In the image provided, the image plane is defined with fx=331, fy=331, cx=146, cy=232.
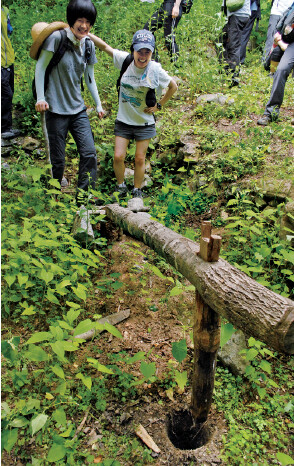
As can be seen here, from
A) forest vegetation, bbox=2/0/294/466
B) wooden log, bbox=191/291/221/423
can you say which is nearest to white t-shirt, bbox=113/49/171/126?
forest vegetation, bbox=2/0/294/466

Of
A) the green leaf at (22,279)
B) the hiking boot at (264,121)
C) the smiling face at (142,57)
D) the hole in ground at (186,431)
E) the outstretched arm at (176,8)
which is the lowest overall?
the hole in ground at (186,431)

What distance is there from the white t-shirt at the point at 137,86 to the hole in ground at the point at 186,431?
11.7ft

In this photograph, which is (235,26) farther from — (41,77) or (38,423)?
(38,423)

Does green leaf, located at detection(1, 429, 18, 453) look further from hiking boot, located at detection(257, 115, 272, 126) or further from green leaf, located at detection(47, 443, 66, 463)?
hiking boot, located at detection(257, 115, 272, 126)

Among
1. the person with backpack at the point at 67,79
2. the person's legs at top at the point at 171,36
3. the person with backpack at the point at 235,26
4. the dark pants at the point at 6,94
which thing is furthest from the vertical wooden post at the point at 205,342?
the person's legs at top at the point at 171,36

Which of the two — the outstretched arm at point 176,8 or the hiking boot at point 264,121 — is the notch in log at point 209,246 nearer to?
the hiking boot at point 264,121

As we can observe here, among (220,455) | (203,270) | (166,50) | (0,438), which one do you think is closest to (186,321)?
(220,455)

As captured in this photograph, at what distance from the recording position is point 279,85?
563 cm

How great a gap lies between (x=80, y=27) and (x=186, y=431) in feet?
13.9

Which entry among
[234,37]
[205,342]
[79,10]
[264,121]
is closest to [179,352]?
[205,342]

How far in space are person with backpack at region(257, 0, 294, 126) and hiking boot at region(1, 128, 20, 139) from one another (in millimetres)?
4578

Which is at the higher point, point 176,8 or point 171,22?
point 176,8

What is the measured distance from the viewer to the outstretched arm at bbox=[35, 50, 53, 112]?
3724 millimetres

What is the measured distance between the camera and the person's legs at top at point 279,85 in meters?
5.49
